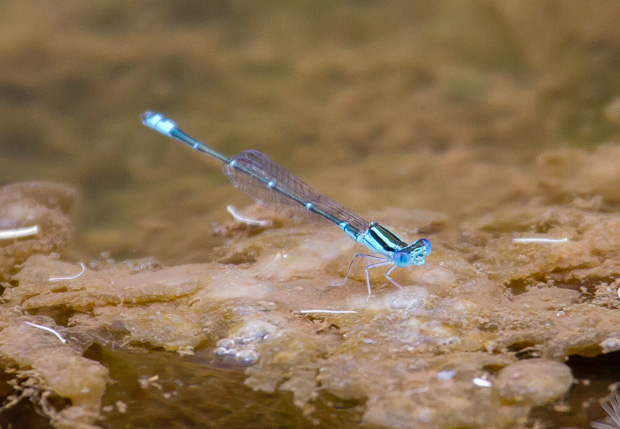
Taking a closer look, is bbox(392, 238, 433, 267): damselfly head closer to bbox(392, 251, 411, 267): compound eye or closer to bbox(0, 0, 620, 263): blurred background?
bbox(392, 251, 411, 267): compound eye

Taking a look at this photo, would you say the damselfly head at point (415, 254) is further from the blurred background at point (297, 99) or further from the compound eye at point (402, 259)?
the blurred background at point (297, 99)

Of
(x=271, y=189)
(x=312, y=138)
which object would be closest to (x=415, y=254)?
(x=271, y=189)

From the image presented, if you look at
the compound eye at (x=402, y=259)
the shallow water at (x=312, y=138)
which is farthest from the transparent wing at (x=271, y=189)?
the compound eye at (x=402, y=259)

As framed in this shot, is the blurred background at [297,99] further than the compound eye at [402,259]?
Yes

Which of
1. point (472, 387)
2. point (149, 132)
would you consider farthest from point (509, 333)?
point (149, 132)

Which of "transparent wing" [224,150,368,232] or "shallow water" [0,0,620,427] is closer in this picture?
"shallow water" [0,0,620,427]

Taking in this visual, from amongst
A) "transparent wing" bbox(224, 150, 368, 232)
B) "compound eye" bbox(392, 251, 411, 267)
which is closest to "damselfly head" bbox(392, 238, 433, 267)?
"compound eye" bbox(392, 251, 411, 267)
